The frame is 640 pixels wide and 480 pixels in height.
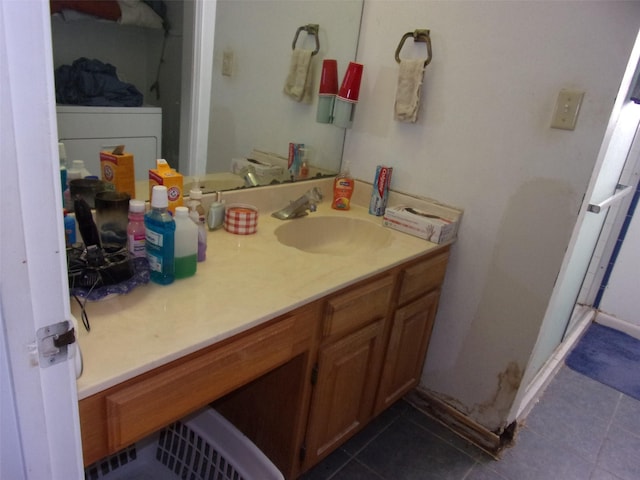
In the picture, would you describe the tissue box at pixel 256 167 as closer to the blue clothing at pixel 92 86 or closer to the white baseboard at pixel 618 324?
the blue clothing at pixel 92 86

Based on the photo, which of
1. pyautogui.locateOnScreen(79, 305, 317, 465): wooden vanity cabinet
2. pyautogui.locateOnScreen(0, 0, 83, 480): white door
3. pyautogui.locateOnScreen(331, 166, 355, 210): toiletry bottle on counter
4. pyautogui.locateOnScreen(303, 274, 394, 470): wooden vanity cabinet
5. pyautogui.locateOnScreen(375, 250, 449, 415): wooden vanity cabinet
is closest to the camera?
pyautogui.locateOnScreen(0, 0, 83, 480): white door

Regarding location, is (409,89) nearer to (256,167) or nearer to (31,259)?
(256,167)

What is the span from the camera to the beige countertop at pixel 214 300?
2.47 ft

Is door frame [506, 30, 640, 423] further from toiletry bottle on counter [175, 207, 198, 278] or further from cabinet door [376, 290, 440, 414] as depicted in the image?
toiletry bottle on counter [175, 207, 198, 278]

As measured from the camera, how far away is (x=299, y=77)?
66.4 inches

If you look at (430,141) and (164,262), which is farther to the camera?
(430,141)

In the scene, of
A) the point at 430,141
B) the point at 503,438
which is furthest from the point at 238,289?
the point at 503,438

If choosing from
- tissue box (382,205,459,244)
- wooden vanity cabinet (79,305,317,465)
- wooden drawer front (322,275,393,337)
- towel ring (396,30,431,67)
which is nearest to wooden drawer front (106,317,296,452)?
wooden vanity cabinet (79,305,317,465)

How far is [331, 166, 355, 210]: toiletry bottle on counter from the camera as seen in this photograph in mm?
1719

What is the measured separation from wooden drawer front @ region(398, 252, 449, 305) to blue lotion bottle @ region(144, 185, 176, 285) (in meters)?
0.75

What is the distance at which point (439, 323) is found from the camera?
1.75m

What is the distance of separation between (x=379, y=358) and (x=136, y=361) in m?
0.92

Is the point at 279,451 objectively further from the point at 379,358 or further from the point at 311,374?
the point at 379,358

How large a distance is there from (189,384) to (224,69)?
1.00 m
